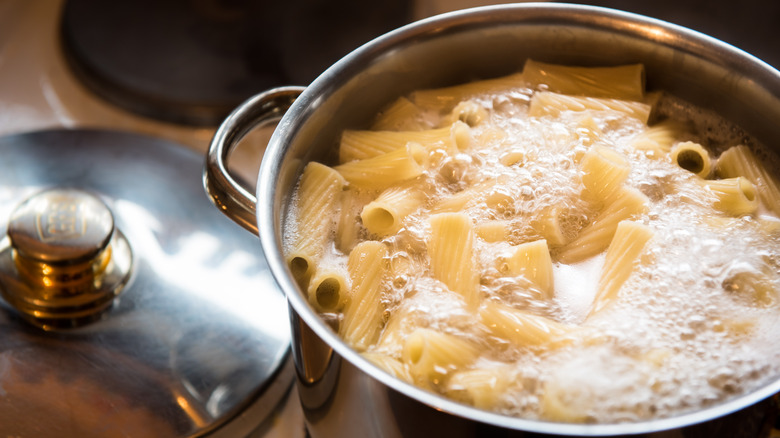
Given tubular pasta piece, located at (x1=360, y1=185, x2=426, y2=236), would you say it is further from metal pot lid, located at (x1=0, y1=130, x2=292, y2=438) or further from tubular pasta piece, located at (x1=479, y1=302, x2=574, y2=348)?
metal pot lid, located at (x1=0, y1=130, x2=292, y2=438)

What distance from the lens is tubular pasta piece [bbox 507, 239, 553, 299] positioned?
62cm

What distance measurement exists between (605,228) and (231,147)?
342 mm

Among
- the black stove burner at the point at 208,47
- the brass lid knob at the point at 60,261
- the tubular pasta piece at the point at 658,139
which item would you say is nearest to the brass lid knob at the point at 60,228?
the brass lid knob at the point at 60,261

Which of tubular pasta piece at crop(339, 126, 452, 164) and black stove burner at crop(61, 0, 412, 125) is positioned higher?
tubular pasta piece at crop(339, 126, 452, 164)

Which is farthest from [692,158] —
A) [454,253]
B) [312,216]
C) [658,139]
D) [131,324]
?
[131,324]

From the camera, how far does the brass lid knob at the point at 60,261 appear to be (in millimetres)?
809

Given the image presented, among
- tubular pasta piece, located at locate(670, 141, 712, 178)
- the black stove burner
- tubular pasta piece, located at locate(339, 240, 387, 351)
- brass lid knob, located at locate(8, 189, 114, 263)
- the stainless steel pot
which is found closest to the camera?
the stainless steel pot

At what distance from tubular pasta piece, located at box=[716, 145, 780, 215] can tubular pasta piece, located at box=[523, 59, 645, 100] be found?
4.2 inches

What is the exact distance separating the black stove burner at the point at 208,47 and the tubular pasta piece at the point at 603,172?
59cm

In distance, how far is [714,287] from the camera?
0.62 meters

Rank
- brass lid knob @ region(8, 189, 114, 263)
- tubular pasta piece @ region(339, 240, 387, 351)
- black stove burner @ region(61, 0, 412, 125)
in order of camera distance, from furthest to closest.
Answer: black stove burner @ region(61, 0, 412, 125), brass lid knob @ region(8, 189, 114, 263), tubular pasta piece @ region(339, 240, 387, 351)

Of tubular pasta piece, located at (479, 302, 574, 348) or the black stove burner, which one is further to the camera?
the black stove burner

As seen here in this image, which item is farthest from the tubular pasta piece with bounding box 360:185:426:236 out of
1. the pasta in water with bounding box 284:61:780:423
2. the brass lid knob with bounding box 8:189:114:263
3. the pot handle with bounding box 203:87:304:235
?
the brass lid knob with bounding box 8:189:114:263

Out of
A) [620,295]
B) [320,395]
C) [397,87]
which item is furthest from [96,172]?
[620,295]
